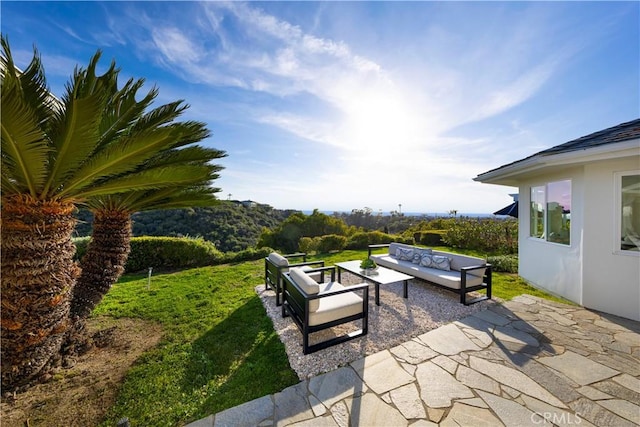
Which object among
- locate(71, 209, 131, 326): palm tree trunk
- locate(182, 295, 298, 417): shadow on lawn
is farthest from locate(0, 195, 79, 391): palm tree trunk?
locate(182, 295, 298, 417): shadow on lawn

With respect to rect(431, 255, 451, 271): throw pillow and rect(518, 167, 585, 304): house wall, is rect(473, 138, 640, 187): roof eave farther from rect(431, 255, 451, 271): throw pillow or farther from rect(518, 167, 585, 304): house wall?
rect(431, 255, 451, 271): throw pillow

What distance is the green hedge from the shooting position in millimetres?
8445

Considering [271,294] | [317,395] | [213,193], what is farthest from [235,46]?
[317,395]

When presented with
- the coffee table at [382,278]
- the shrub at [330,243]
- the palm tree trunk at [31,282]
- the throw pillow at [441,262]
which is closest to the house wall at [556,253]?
the throw pillow at [441,262]

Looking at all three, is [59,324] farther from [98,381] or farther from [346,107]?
[346,107]

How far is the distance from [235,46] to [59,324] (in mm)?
6312

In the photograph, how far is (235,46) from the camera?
18.7 ft

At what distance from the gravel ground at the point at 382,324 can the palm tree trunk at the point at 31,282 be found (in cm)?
279

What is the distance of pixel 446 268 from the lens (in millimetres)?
5555

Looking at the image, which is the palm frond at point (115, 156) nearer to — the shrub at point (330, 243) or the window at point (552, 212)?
the window at point (552, 212)

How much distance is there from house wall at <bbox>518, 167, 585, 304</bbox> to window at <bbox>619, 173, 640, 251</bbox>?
1.68ft

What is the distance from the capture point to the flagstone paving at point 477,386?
2.21 meters

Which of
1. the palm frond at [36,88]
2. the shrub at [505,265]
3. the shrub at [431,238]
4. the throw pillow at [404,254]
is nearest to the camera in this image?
the palm frond at [36,88]

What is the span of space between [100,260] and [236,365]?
2.55m
